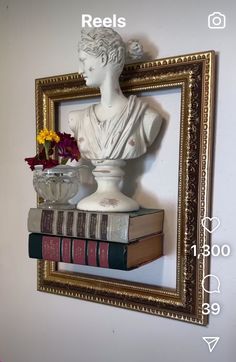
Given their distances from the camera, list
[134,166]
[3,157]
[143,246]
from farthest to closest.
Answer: [3,157]
[134,166]
[143,246]

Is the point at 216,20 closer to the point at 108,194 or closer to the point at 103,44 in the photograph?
the point at 103,44

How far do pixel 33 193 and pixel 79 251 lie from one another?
376 millimetres

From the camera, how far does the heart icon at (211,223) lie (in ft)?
2.49

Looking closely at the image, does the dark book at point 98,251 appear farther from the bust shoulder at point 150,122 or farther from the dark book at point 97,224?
the bust shoulder at point 150,122

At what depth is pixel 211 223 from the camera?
0.76m

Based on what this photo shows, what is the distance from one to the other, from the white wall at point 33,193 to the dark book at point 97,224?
0.52 feet

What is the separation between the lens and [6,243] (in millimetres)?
1100

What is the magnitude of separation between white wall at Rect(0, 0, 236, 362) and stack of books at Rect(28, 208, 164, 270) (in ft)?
0.50

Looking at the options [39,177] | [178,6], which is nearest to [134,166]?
[39,177]

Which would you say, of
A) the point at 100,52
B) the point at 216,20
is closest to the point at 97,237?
the point at 100,52

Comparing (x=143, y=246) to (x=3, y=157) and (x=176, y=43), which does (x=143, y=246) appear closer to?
(x=176, y=43)

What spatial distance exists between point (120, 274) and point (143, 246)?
→ 0.63 feet

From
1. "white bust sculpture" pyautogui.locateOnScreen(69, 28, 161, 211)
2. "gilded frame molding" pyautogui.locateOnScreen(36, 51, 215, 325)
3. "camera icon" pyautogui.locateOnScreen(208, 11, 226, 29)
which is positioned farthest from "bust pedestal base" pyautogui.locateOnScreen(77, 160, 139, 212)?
"camera icon" pyautogui.locateOnScreen(208, 11, 226, 29)

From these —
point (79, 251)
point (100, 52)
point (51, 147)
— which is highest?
point (100, 52)
